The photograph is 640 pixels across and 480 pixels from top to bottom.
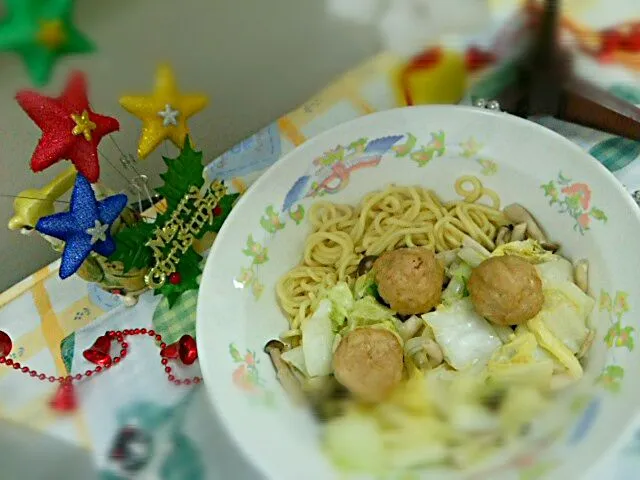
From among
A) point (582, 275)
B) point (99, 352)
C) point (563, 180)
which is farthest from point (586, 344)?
point (99, 352)

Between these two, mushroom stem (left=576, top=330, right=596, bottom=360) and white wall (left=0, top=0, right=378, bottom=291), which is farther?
mushroom stem (left=576, top=330, right=596, bottom=360)

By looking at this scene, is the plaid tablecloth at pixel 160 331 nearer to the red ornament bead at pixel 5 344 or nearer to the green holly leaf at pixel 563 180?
the red ornament bead at pixel 5 344

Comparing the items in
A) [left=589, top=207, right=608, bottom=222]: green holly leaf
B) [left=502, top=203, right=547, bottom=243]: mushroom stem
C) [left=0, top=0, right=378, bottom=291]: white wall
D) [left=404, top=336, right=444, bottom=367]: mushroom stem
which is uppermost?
[left=0, top=0, right=378, bottom=291]: white wall

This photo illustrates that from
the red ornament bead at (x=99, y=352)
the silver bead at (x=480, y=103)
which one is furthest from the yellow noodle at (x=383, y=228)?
the red ornament bead at (x=99, y=352)

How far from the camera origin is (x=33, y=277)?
35.6 inches

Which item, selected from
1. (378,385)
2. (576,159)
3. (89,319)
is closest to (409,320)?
(378,385)

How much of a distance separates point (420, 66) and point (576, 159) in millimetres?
243

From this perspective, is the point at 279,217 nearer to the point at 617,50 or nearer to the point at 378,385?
the point at 378,385

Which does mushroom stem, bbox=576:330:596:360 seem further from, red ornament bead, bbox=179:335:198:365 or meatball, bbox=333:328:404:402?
red ornament bead, bbox=179:335:198:365

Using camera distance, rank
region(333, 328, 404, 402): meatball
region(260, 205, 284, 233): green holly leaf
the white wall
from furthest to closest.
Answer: region(260, 205, 284, 233): green holly leaf
region(333, 328, 404, 402): meatball
the white wall

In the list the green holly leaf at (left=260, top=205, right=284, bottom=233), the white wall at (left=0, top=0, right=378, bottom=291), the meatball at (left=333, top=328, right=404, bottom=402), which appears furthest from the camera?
the green holly leaf at (left=260, top=205, right=284, bottom=233)

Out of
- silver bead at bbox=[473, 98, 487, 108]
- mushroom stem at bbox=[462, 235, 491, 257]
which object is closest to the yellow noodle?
mushroom stem at bbox=[462, 235, 491, 257]

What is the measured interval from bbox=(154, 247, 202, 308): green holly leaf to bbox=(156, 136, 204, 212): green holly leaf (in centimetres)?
8

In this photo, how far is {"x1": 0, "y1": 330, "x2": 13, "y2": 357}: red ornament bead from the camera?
2.77 ft
